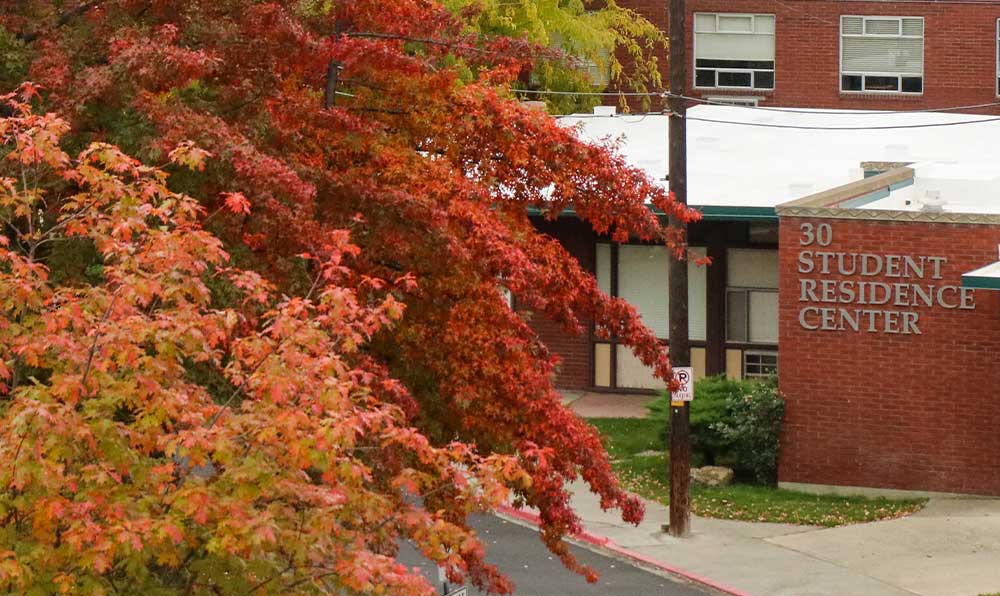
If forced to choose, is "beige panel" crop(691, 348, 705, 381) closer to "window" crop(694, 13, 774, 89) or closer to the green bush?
the green bush

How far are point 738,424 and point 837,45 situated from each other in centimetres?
1705

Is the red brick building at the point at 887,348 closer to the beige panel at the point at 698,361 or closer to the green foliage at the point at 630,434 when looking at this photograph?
the green foliage at the point at 630,434

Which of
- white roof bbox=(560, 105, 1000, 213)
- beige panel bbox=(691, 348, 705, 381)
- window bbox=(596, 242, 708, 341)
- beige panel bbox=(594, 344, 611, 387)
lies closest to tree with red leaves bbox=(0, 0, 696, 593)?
white roof bbox=(560, 105, 1000, 213)

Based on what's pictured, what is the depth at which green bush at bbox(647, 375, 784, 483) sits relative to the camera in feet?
72.1

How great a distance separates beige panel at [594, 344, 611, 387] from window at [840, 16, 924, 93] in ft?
35.6

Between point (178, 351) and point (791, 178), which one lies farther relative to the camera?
point (791, 178)

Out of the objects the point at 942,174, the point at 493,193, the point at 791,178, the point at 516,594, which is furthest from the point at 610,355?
the point at 493,193

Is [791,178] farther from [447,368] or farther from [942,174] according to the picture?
[447,368]

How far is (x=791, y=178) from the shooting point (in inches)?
1105

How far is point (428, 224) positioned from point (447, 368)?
46.4 inches

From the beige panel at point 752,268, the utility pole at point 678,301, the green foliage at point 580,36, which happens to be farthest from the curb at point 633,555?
the green foliage at point 580,36

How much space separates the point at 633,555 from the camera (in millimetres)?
18844

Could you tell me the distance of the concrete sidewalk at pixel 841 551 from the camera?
17.3 m

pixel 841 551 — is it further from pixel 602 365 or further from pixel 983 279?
pixel 602 365
